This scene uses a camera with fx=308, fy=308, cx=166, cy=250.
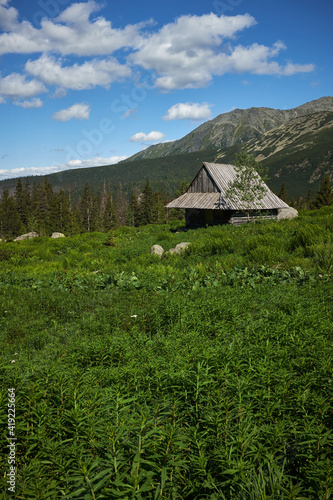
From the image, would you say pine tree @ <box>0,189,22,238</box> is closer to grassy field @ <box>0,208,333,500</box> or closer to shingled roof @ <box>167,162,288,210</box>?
shingled roof @ <box>167,162,288,210</box>

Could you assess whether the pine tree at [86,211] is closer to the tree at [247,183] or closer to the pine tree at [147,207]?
the pine tree at [147,207]

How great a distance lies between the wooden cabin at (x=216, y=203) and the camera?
25266 millimetres

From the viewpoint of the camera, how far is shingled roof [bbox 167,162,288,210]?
82.3 ft

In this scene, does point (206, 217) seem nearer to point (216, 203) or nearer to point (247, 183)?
point (216, 203)

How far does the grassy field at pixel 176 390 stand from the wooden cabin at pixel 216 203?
664 inches

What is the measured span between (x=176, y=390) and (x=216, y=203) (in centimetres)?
2301

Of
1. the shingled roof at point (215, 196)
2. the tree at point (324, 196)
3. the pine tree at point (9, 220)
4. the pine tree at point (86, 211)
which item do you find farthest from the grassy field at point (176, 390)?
the pine tree at point (86, 211)

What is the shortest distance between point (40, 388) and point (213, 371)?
1.85 meters

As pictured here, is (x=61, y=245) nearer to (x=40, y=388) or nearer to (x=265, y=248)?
(x=265, y=248)

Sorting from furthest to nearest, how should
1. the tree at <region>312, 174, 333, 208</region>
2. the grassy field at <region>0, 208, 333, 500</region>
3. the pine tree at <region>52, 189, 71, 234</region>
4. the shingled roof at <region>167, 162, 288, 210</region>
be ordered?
the pine tree at <region>52, 189, 71, 234</region>, the tree at <region>312, 174, 333, 208</region>, the shingled roof at <region>167, 162, 288, 210</region>, the grassy field at <region>0, 208, 333, 500</region>

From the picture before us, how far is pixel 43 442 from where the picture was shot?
8.06ft

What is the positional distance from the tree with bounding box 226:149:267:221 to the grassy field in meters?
16.2

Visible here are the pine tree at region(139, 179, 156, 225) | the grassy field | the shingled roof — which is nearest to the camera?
the grassy field

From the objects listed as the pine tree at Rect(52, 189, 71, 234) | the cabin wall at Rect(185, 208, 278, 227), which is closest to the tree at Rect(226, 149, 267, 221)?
the cabin wall at Rect(185, 208, 278, 227)
